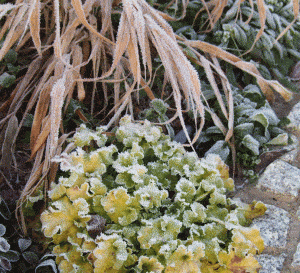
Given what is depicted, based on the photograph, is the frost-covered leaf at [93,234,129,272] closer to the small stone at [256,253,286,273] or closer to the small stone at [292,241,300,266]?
the small stone at [256,253,286,273]

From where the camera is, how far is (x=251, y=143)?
164 cm

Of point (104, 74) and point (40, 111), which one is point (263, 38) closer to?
point (104, 74)

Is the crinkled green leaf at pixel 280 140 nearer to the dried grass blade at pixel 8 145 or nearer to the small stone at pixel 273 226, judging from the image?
the small stone at pixel 273 226

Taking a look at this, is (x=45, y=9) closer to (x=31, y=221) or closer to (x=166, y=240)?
(x=31, y=221)

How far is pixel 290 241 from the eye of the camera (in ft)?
4.60

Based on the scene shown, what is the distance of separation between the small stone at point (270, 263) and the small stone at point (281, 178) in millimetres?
330

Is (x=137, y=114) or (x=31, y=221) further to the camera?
(x=137, y=114)

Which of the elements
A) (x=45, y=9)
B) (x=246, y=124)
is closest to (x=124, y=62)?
(x=45, y=9)

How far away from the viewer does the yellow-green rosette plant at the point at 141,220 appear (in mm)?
1104

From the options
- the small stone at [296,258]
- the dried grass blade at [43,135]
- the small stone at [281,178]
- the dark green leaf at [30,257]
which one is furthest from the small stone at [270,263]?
the dried grass blade at [43,135]

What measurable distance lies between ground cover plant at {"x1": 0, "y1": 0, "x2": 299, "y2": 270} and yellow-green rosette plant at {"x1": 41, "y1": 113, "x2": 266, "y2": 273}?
Answer: 0.59 feet

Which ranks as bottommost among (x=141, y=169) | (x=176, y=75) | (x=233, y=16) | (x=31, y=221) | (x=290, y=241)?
(x=31, y=221)

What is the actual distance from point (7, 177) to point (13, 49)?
0.63 m

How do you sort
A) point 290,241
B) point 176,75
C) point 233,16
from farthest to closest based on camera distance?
point 233,16, point 176,75, point 290,241
